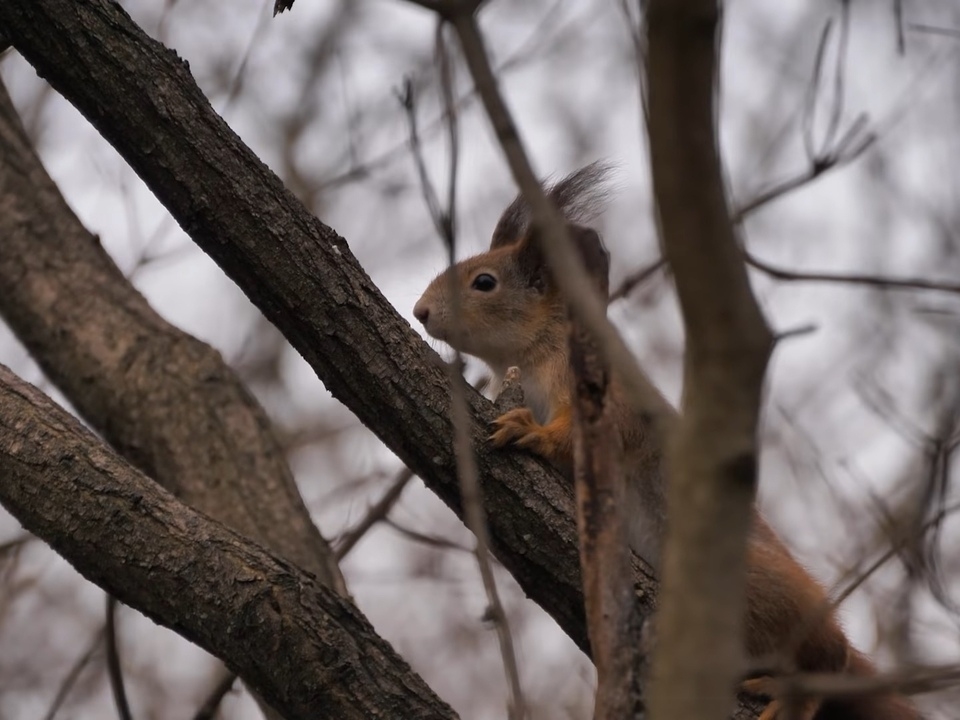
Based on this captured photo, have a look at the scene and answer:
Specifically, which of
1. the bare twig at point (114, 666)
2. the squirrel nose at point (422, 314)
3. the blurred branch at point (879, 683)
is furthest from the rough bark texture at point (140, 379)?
the blurred branch at point (879, 683)

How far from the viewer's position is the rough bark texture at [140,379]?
13.1ft

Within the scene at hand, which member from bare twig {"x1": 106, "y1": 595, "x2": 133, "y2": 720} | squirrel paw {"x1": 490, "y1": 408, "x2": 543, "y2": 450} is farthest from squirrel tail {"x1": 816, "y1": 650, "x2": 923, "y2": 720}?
bare twig {"x1": 106, "y1": 595, "x2": 133, "y2": 720}

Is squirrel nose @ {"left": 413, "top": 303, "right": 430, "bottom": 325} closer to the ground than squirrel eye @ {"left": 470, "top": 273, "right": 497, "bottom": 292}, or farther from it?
closer to the ground

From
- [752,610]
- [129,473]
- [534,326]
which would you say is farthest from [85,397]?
[752,610]

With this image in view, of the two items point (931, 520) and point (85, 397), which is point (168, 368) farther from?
point (931, 520)

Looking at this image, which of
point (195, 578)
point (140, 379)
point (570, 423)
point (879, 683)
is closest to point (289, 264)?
point (195, 578)

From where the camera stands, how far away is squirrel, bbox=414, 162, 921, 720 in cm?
344

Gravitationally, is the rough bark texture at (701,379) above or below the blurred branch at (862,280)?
below

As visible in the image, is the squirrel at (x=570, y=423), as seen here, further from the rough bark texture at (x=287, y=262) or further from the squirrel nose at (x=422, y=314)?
the rough bark texture at (x=287, y=262)

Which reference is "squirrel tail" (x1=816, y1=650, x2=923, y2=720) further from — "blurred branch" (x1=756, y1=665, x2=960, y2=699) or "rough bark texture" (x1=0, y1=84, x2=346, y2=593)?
"blurred branch" (x1=756, y1=665, x2=960, y2=699)

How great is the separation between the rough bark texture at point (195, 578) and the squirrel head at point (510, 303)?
159cm

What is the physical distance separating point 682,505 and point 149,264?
4453mm

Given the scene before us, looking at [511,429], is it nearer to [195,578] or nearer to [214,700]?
[195,578]

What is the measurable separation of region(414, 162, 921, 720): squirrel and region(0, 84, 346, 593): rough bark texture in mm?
813
